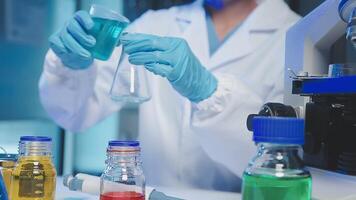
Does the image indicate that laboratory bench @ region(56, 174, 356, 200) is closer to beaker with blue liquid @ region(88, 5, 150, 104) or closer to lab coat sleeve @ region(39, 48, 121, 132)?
beaker with blue liquid @ region(88, 5, 150, 104)

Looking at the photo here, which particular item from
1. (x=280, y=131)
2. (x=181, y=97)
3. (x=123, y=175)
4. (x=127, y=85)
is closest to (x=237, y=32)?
(x=181, y=97)

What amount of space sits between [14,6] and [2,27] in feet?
0.48

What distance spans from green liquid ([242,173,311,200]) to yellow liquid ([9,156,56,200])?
0.34m

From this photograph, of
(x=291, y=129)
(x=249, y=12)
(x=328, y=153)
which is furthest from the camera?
(x=249, y=12)

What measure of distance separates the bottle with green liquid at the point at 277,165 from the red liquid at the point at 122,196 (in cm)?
19

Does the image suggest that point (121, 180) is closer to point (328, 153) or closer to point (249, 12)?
point (328, 153)

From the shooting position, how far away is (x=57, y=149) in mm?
2162

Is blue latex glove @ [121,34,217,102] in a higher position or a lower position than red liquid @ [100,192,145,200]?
higher

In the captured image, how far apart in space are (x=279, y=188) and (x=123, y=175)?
0.87ft

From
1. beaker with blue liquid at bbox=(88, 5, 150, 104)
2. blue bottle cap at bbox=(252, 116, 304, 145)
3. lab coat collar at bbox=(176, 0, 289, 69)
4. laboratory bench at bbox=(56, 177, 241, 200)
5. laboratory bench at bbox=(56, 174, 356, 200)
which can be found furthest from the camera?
lab coat collar at bbox=(176, 0, 289, 69)

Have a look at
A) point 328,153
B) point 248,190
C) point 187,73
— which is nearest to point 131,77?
point 187,73

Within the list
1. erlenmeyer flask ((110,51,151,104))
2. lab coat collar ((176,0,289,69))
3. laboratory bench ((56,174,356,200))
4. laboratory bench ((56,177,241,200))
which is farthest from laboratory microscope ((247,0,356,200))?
lab coat collar ((176,0,289,69))

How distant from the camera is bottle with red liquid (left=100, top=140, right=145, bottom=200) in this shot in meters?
0.62

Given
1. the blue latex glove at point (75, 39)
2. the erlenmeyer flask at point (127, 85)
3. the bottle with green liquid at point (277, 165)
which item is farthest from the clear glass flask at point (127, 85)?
the bottle with green liquid at point (277, 165)
